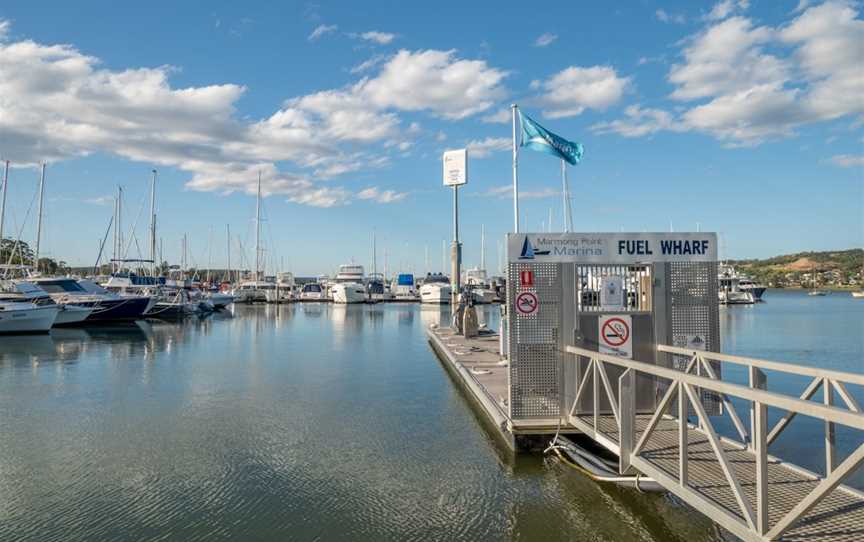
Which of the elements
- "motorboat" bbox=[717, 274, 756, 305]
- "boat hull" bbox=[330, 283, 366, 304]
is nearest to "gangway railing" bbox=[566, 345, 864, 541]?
"boat hull" bbox=[330, 283, 366, 304]

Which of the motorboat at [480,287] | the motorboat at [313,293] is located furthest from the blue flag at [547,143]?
the motorboat at [313,293]

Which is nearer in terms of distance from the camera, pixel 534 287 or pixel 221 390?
pixel 534 287

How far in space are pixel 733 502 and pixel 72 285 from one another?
161 ft

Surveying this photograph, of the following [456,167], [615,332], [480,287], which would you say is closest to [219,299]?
[456,167]

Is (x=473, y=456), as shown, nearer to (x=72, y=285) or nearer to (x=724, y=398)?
A: (x=724, y=398)

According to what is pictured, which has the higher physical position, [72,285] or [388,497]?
[72,285]

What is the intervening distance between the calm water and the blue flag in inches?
275

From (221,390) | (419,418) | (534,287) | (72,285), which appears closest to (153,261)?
(72,285)

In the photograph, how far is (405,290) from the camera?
364ft

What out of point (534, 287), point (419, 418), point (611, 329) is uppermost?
point (534, 287)

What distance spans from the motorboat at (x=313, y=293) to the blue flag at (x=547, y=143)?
8523cm

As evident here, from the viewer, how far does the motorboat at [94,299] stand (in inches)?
1716

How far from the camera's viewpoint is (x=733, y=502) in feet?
18.7

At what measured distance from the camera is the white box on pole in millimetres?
33156
